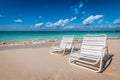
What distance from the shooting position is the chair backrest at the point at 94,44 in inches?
171

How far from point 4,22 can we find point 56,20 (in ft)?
51.3

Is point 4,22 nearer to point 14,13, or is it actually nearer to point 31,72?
point 14,13

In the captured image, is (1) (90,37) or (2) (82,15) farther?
(2) (82,15)

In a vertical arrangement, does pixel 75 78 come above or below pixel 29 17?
below

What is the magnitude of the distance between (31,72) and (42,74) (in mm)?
366

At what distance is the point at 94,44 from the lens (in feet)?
15.1

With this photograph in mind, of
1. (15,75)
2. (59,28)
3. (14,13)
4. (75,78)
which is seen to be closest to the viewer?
(75,78)

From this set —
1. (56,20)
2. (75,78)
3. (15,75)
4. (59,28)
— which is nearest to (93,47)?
(75,78)

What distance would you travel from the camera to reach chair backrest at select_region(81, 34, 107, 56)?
14.3 feet

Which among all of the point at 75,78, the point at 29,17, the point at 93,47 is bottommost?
the point at 75,78

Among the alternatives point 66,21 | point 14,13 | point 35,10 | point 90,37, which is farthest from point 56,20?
point 90,37

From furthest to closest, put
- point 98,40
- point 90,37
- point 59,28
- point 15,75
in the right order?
1. point 59,28
2. point 90,37
3. point 98,40
4. point 15,75

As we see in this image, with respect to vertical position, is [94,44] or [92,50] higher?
[94,44]

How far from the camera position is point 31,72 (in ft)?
12.9
